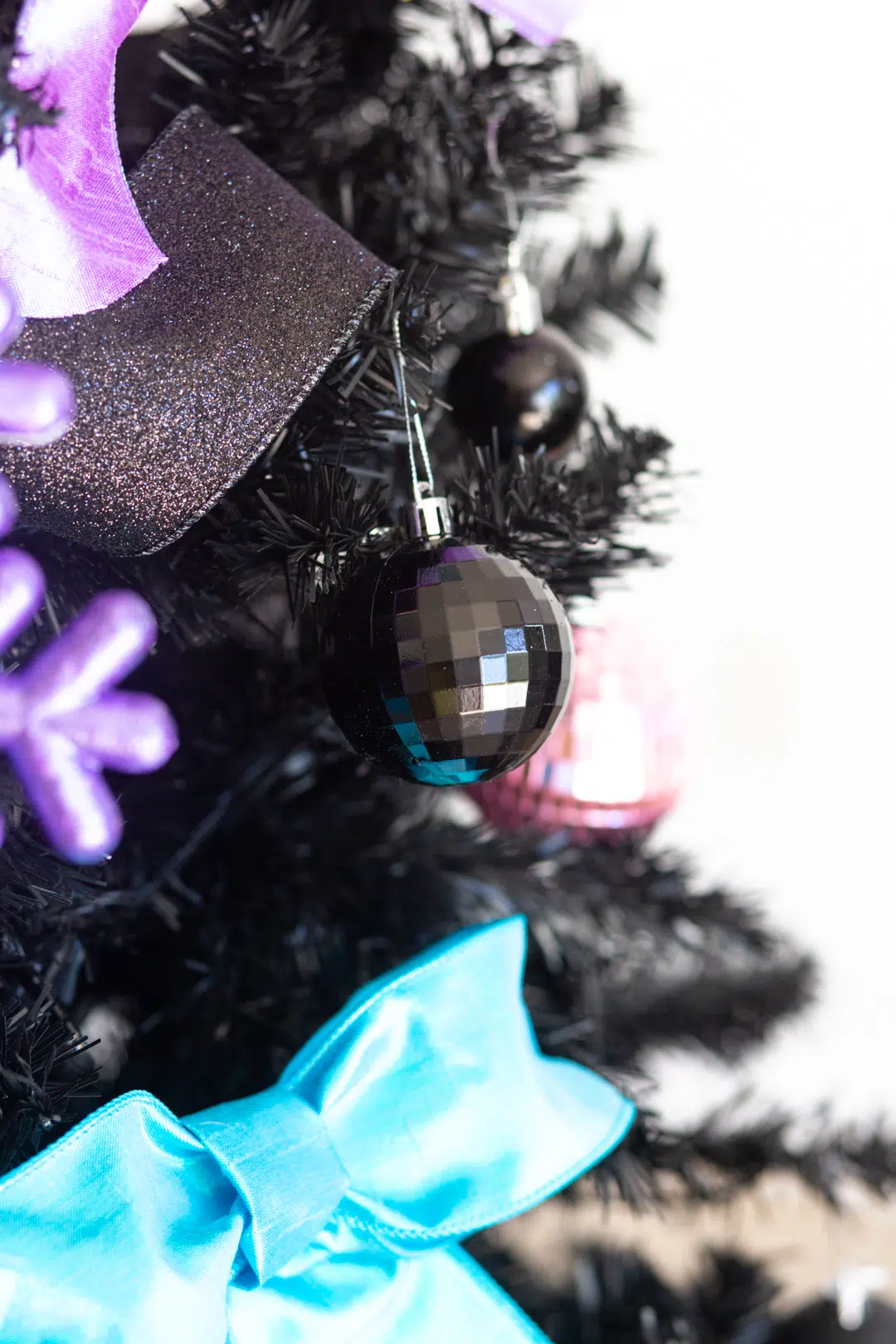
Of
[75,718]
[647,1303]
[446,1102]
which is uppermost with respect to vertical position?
[75,718]

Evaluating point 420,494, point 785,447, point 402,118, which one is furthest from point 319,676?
point 785,447

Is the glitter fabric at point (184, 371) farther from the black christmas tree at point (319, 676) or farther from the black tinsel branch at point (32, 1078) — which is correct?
the black tinsel branch at point (32, 1078)

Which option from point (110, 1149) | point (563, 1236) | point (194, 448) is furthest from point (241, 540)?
point (563, 1236)

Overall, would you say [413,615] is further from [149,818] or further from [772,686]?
[772,686]

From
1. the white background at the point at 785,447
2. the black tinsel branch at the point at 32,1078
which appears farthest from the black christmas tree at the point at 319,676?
the white background at the point at 785,447

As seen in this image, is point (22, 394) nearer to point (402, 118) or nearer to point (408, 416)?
point (408, 416)

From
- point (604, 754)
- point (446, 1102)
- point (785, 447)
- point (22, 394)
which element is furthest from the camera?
point (785, 447)

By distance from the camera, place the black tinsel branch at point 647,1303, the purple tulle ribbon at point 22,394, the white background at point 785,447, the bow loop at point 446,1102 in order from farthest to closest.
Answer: the white background at point 785,447 < the black tinsel branch at point 647,1303 < the bow loop at point 446,1102 < the purple tulle ribbon at point 22,394
